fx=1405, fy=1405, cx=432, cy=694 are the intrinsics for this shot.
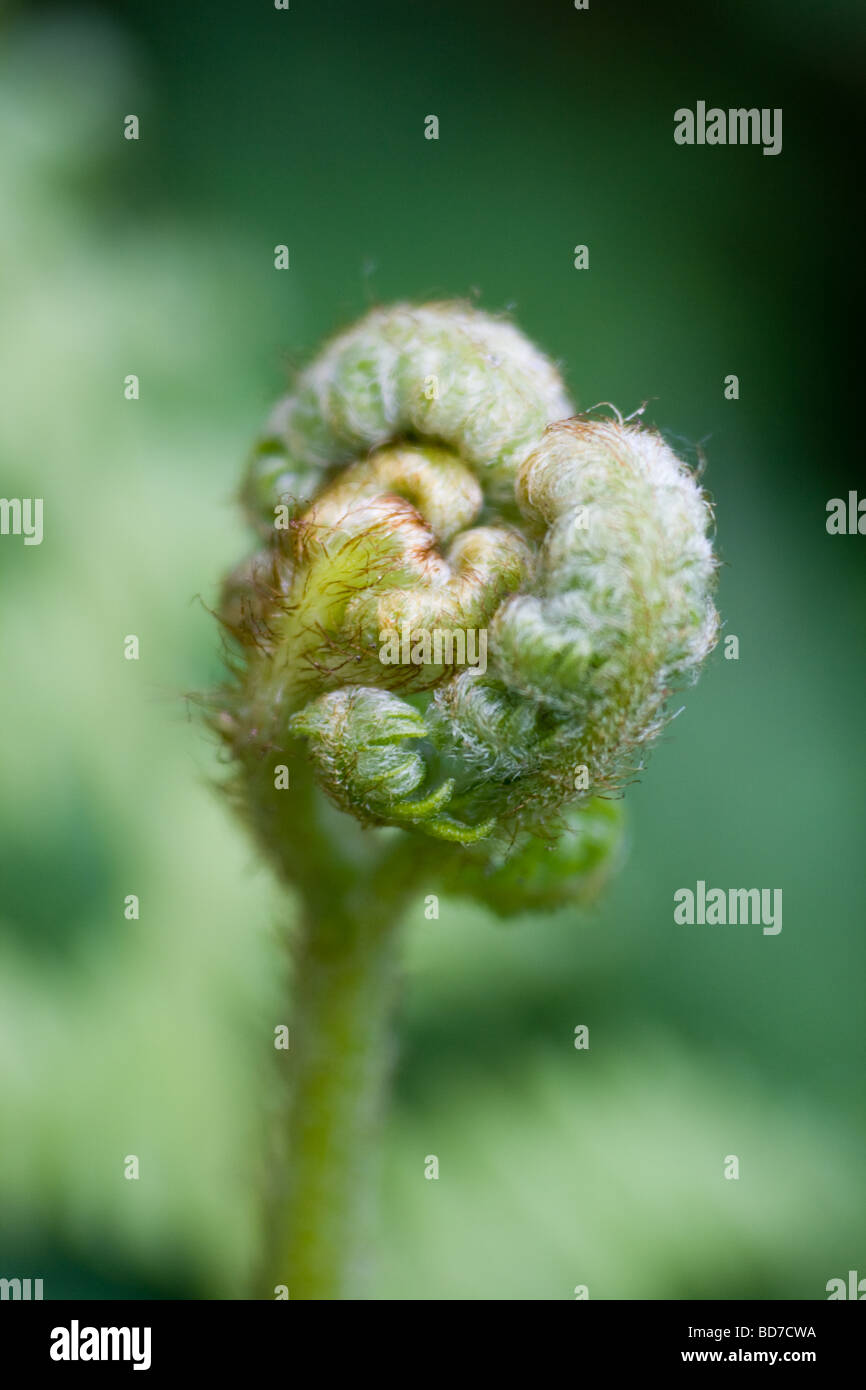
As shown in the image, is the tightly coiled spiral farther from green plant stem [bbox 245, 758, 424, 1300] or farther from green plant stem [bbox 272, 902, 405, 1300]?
green plant stem [bbox 272, 902, 405, 1300]

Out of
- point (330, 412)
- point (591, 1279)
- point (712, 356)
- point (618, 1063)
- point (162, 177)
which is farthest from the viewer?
point (712, 356)

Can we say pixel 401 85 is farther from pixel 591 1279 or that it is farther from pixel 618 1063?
pixel 591 1279

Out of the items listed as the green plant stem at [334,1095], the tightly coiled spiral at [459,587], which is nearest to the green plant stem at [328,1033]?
the green plant stem at [334,1095]

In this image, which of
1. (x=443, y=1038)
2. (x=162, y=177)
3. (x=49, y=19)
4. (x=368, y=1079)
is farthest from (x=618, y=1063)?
(x=49, y=19)

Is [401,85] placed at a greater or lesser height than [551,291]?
greater

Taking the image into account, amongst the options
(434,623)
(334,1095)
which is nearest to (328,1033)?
(334,1095)

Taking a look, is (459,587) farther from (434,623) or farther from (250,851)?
(250,851)

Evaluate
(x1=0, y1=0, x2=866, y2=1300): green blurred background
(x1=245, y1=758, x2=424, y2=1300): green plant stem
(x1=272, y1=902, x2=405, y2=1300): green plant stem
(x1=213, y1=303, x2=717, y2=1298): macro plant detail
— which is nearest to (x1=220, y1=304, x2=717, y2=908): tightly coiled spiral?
(x1=213, y1=303, x2=717, y2=1298): macro plant detail
